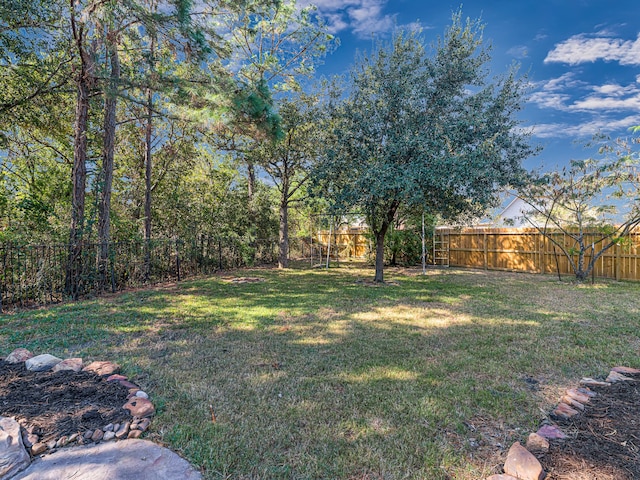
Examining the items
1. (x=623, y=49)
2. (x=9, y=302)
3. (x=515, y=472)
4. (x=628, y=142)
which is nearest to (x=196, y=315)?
(x=9, y=302)

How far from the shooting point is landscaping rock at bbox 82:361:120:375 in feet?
8.88

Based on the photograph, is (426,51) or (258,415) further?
(426,51)

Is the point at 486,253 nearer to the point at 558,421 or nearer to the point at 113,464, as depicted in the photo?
the point at 558,421

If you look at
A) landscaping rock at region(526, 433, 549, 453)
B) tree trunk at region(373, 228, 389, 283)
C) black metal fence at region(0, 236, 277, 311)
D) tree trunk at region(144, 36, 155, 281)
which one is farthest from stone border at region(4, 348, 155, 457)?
tree trunk at region(373, 228, 389, 283)

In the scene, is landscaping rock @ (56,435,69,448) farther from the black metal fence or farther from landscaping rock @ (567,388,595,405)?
the black metal fence

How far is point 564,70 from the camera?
361 inches

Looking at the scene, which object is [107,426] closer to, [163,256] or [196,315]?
[196,315]

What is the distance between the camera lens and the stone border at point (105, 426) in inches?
69.7

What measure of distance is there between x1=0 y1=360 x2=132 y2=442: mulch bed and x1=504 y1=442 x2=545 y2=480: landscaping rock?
2.24m

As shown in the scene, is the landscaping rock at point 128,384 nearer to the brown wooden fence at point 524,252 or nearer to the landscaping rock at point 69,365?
the landscaping rock at point 69,365

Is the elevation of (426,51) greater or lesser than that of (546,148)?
greater

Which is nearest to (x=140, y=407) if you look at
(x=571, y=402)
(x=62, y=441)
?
(x=62, y=441)

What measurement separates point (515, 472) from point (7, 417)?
2918 millimetres

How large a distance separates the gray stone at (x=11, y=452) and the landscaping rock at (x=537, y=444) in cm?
271
